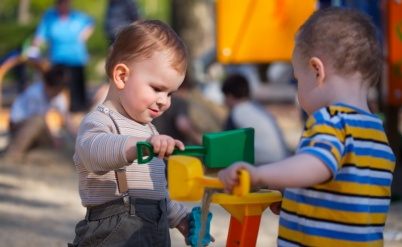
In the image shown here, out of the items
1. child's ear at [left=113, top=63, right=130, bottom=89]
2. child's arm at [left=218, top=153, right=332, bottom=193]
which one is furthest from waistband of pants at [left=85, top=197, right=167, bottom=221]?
child's arm at [left=218, top=153, right=332, bottom=193]

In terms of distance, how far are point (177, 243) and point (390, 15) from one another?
91.3 inches

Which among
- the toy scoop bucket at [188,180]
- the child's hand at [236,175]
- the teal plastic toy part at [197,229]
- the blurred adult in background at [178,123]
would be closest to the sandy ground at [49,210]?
the blurred adult in background at [178,123]

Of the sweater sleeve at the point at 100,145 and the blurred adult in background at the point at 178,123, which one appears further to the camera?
the blurred adult in background at the point at 178,123

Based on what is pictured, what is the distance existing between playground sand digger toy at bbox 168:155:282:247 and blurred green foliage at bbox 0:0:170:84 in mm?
9431

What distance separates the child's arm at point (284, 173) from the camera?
2094 mm

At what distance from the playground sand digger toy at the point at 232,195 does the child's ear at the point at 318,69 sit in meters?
0.36

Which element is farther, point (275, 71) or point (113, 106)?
point (275, 71)

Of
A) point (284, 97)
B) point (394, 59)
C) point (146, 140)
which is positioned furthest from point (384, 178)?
point (284, 97)

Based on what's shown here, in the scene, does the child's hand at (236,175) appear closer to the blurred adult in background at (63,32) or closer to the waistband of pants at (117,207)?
the waistband of pants at (117,207)

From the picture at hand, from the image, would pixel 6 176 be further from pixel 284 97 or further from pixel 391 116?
pixel 284 97

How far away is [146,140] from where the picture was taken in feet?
7.86

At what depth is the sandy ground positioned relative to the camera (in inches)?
202

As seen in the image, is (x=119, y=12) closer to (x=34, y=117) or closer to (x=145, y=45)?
(x=34, y=117)

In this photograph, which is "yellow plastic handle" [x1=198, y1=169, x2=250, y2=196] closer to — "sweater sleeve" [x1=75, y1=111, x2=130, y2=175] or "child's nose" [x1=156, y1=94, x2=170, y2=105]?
"sweater sleeve" [x1=75, y1=111, x2=130, y2=175]
